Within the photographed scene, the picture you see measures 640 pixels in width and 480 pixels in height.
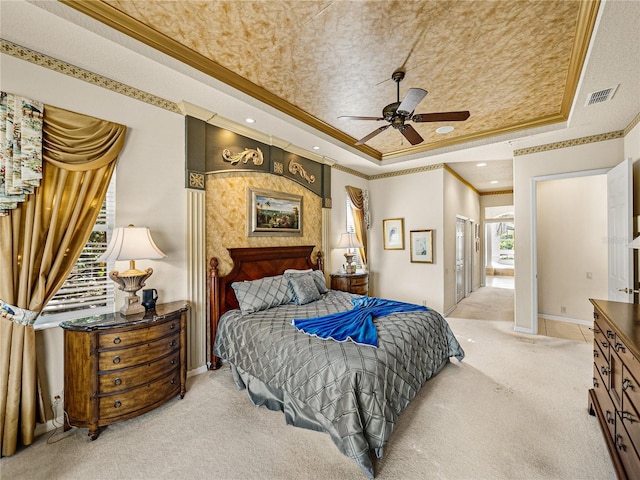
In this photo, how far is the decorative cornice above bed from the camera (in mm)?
3139

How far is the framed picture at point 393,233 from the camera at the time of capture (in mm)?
5656

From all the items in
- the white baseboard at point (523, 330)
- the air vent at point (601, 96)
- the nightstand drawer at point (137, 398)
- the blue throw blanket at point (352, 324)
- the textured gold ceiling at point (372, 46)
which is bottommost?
the white baseboard at point (523, 330)

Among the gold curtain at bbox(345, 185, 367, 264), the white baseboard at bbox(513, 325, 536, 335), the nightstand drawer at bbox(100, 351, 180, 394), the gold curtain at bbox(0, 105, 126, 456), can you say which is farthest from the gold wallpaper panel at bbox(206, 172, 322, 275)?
the white baseboard at bbox(513, 325, 536, 335)

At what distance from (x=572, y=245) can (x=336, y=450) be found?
5.59 meters

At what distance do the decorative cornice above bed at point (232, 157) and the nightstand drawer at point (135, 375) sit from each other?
179 centimetres

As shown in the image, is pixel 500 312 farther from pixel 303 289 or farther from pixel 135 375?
pixel 135 375

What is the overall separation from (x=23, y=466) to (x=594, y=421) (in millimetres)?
4175

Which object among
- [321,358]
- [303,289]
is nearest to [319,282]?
[303,289]

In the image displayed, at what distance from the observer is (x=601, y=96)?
2768 millimetres

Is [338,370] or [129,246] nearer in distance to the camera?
[338,370]

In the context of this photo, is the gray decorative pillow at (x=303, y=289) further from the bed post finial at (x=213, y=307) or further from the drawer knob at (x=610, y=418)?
the drawer knob at (x=610, y=418)

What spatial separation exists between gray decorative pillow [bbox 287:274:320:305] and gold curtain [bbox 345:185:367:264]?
85.8 inches

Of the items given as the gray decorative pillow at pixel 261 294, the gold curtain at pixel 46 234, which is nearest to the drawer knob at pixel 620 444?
the gray decorative pillow at pixel 261 294

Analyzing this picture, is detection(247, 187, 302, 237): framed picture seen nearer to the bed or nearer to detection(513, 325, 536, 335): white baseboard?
the bed
